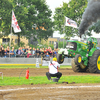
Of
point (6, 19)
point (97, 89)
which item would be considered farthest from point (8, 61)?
point (6, 19)

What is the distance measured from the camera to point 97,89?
9.87 meters

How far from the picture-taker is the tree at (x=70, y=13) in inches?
1975

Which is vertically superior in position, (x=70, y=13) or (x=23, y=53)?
(x=70, y=13)

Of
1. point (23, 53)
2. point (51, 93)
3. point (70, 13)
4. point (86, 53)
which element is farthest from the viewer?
point (70, 13)

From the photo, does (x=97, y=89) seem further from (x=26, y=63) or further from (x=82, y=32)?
(x=26, y=63)

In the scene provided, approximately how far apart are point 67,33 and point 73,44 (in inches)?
1353

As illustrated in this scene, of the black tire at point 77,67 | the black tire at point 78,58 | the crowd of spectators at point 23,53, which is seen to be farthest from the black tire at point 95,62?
the crowd of spectators at point 23,53

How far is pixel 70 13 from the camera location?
5081 centimetres

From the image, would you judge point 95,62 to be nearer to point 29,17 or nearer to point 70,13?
point 70,13

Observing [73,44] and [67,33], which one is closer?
[73,44]

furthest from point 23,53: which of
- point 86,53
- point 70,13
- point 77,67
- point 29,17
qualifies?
point 29,17

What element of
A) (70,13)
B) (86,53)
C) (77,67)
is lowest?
(77,67)

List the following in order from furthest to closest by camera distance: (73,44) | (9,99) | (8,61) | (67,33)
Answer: (67,33), (8,61), (73,44), (9,99)

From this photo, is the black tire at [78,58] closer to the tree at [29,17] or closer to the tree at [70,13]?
the tree at [29,17]
